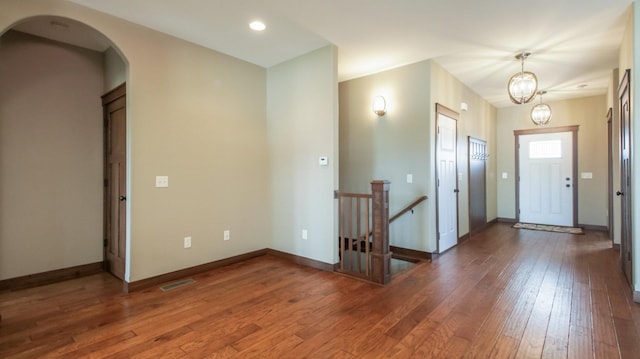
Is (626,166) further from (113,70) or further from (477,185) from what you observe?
(113,70)

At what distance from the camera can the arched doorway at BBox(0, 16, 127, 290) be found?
3162 millimetres

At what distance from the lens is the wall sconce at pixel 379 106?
451 cm

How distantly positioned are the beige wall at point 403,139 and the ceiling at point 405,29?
0.28 metres

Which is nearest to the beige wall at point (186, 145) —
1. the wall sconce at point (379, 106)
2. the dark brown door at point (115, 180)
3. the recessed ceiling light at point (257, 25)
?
the dark brown door at point (115, 180)

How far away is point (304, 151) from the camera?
13.0ft

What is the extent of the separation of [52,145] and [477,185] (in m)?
6.57

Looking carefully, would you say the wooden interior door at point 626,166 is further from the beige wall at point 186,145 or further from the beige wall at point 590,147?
the beige wall at point 186,145

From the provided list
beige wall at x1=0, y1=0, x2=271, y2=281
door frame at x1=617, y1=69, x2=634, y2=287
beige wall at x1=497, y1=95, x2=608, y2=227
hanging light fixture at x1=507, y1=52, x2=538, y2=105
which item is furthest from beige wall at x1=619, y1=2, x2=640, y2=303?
beige wall at x1=497, y1=95, x2=608, y2=227

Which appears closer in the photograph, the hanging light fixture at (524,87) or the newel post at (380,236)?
the newel post at (380,236)

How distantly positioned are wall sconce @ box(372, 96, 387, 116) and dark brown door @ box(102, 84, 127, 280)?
10.5 feet

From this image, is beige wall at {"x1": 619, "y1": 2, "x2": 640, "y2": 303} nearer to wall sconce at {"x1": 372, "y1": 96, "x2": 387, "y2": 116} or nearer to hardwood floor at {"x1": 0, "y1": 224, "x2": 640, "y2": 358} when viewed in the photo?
hardwood floor at {"x1": 0, "y1": 224, "x2": 640, "y2": 358}

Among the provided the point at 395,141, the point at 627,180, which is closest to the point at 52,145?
the point at 395,141

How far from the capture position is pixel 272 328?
2336 millimetres

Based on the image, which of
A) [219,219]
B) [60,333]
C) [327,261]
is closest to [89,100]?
[219,219]
